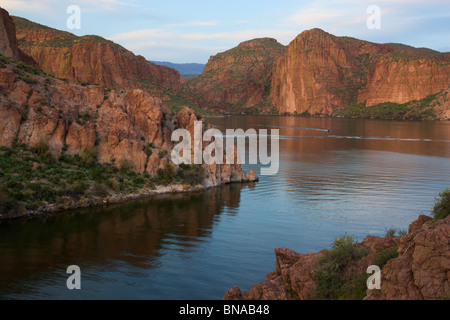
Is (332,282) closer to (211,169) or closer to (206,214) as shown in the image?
(206,214)

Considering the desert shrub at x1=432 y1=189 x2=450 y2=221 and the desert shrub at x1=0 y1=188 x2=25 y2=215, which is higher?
the desert shrub at x1=432 y1=189 x2=450 y2=221

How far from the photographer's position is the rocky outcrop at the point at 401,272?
1377 centimetres

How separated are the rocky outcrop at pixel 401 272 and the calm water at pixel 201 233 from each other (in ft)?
15.8

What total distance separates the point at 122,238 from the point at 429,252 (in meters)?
21.8

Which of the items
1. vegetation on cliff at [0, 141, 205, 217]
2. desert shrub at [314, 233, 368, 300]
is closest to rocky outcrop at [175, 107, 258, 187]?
vegetation on cliff at [0, 141, 205, 217]

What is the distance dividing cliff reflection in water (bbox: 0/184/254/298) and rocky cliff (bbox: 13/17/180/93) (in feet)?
388

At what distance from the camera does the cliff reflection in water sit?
2498 centimetres

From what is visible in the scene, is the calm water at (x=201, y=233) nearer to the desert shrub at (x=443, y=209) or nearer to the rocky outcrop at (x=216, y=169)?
the rocky outcrop at (x=216, y=169)

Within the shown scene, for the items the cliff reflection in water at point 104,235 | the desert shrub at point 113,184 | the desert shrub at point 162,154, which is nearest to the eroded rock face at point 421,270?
the cliff reflection in water at point 104,235

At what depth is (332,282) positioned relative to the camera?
1658 centimetres

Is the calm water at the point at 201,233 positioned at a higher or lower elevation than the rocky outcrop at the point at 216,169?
lower

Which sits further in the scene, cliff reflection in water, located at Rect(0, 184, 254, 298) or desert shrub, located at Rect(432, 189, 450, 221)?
cliff reflection in water, located at Rect(0, 184, 254, 298)

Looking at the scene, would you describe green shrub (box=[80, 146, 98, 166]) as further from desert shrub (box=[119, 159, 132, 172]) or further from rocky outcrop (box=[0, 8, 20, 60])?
rocky outcrop (box=[0, 8, 20, 60])
